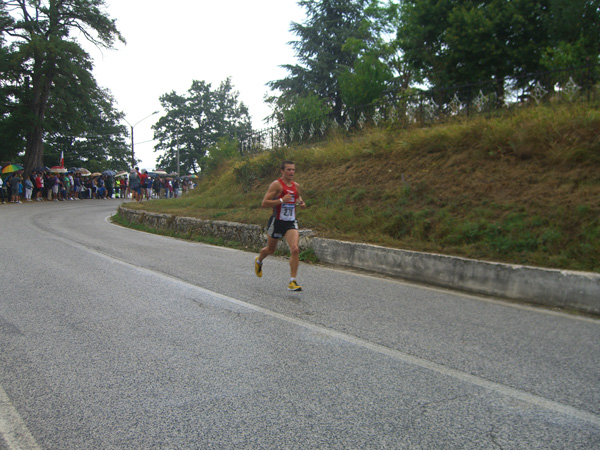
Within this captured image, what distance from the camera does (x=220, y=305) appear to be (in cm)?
631

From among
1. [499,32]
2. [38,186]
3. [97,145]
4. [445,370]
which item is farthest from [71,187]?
[97,145]

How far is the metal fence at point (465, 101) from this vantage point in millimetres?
12008

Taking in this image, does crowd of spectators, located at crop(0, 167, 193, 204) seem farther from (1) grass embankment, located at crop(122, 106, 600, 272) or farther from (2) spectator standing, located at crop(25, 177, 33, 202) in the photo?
(1) grass embankment, located at crop(122, 106, 600, 272)

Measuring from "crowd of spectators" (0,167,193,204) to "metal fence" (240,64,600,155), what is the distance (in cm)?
1429

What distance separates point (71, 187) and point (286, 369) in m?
38.9

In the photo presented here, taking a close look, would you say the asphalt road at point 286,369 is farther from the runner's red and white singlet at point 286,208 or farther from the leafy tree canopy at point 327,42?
the leafy tree canopy at point 327,42

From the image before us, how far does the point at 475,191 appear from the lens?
10031mm

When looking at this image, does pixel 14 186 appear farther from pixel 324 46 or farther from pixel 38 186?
pixel 324 46

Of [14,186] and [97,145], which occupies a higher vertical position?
[97,145]

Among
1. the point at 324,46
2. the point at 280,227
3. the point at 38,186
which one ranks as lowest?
the point at 38,186

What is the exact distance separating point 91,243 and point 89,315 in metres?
7.43

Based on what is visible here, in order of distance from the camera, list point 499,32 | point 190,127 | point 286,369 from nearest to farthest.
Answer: point 286,369 < point 499,32 < point 190,127

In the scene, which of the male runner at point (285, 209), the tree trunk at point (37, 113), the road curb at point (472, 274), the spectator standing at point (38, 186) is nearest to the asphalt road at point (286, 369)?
the road curb at point (472, 274)

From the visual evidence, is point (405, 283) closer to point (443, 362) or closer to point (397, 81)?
point (443, 362)
